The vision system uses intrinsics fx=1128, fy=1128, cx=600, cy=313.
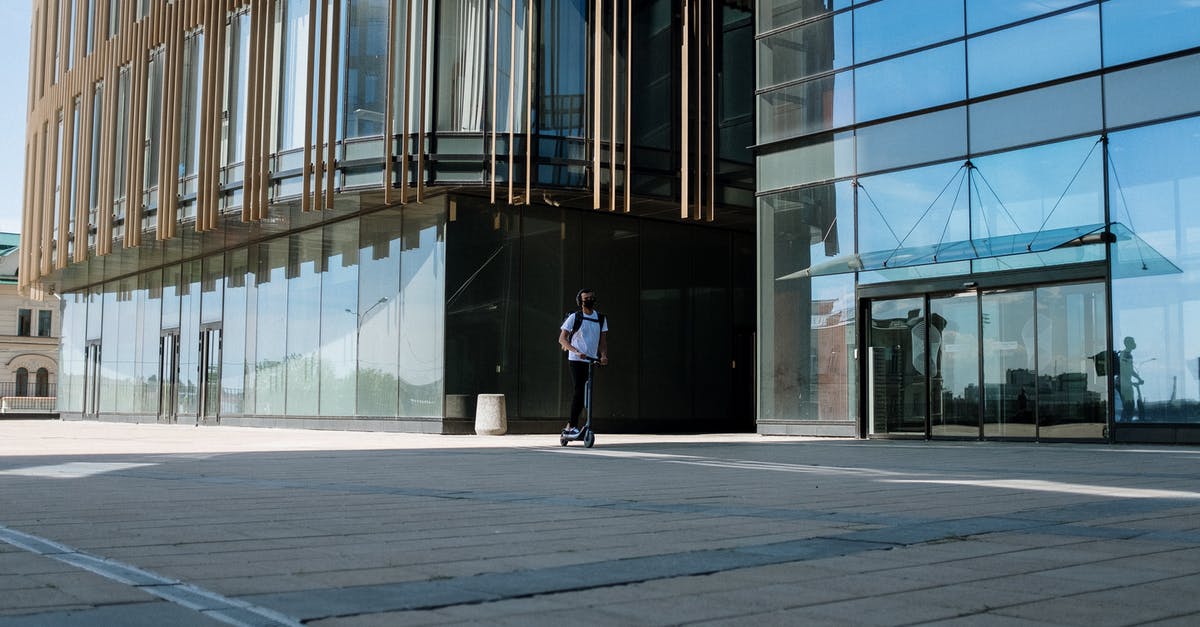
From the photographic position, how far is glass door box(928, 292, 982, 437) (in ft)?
54.9

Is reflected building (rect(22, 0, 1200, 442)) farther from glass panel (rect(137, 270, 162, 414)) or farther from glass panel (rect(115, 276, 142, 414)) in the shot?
glass panel (rect(115, 276, 142, 414))

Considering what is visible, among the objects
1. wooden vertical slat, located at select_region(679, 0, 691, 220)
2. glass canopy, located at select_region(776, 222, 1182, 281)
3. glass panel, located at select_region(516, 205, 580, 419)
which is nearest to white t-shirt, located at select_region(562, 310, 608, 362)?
glass canopy, located at select_region(776, 222, 1182, 281)

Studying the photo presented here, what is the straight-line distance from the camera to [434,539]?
15.5ft

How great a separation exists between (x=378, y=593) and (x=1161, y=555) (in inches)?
115

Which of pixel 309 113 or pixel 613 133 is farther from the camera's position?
pixel 309 113

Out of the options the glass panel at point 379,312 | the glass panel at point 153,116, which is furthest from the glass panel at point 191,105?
the glass panel at point 379,312

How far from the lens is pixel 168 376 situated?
3222cm

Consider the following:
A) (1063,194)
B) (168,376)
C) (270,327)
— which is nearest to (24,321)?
(168,376)

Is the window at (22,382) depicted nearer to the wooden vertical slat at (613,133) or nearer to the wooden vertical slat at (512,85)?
the wooden vertical slat at (512,85)

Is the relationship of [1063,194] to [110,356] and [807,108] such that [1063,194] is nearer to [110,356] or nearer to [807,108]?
[807,108]

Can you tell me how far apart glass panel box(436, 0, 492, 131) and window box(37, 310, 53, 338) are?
256ft

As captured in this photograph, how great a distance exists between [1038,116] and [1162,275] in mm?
2903

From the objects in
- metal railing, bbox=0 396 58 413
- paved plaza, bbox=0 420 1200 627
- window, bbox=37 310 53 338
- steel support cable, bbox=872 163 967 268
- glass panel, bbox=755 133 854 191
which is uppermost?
window, bbox=37 310 53 338

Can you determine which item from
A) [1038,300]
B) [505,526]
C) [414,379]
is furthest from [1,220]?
[505,526]
